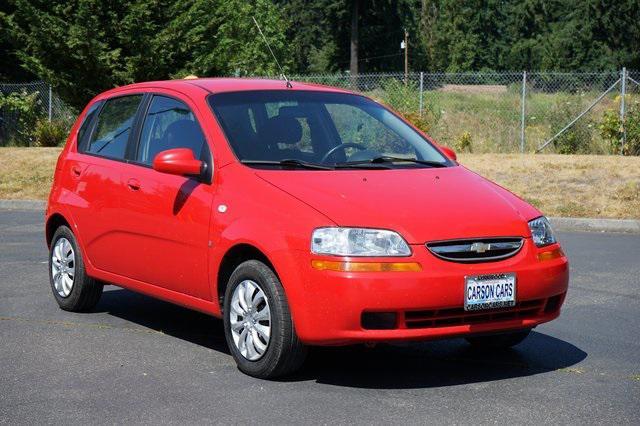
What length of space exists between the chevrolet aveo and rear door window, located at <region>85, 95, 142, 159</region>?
22mm

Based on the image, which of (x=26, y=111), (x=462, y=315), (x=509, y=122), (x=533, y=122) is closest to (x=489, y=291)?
(x=462, y=315)

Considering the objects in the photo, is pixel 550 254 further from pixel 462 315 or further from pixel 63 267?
pixel 63 267

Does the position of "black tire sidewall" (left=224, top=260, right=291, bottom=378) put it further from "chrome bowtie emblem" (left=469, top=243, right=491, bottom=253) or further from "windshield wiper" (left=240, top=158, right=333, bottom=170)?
"chrome bowtie emblem" (left=469, top=243, right=491, bottom=253)

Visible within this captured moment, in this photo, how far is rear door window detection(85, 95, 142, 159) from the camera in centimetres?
818

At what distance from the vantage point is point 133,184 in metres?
7.68

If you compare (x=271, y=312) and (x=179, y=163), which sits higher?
(x=179, y=163)

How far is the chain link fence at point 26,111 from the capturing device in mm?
29234

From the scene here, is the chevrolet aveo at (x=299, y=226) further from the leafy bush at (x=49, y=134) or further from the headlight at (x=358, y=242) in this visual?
the leafy bush at (x=49, y=134)

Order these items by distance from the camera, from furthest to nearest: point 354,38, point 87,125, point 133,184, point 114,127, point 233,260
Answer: point 354,38, point 87,125, point 114,127, point 133,184, point 233,260

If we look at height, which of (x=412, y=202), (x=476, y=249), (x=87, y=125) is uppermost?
(x=87, y=125)

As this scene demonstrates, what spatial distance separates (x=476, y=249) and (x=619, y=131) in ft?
57.0

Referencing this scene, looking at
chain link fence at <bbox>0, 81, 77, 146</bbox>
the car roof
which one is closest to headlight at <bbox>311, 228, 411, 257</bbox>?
the car roof

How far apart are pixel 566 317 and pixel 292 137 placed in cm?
281

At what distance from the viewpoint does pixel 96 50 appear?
85.7ft
